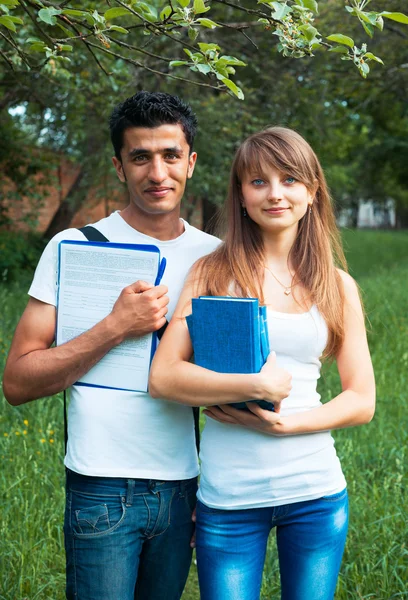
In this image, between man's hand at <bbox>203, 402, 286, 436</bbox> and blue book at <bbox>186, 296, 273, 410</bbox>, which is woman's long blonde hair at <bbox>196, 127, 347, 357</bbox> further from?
man's hand at <bbox>203, 402, 286, 436</bbox>

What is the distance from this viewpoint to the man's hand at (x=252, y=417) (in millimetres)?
2031

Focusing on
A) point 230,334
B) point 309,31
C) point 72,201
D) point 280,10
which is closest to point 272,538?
point 230,334

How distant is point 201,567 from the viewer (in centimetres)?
217

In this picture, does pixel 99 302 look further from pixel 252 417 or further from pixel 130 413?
pixel 252 417

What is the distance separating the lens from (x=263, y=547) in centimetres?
220

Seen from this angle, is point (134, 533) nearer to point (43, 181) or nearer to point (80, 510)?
point (80, 510)

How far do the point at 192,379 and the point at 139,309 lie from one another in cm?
27

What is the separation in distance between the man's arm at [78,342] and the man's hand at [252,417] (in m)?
0.32

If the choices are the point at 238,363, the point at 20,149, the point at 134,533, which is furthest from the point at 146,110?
the point at 20,149

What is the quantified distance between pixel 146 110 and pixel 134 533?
4.38 ft

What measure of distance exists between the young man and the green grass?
3.18 ft

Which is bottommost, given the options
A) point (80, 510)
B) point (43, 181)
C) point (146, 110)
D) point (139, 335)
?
point (80, 510)

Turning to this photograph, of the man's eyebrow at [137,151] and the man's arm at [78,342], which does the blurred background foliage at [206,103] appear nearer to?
the man's eyebrow at [137,151]

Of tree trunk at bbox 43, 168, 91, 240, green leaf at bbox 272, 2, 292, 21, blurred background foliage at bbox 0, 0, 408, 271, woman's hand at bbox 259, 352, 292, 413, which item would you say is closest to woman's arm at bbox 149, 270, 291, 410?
woman's hand at bbox 259, 352, 292, 413
